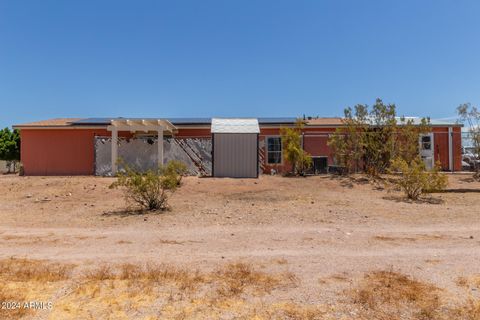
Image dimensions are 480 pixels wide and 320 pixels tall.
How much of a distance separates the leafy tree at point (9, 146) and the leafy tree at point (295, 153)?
72.1 ft

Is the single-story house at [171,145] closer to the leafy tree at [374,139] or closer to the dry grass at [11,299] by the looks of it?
the leafy tree at [374,139]

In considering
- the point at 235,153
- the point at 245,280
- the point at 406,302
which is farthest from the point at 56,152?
the point at 406,302

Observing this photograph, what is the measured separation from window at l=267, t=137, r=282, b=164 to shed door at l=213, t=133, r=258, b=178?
8.56 ft

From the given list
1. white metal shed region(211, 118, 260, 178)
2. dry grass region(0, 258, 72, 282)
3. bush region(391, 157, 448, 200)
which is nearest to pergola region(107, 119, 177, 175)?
white metal shed region(211, 118, 260, 178)

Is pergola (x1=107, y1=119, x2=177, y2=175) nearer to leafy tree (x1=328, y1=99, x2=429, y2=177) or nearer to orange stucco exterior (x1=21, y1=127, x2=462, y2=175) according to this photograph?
orange stucco exterior (x1=21, y1=127, x2=462, y2=175)

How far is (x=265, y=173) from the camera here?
Result: 66.0 ft

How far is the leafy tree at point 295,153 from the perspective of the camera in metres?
17.9

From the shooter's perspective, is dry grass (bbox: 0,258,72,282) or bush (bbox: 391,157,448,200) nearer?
dry grass (bbox: 0,258,72,282)

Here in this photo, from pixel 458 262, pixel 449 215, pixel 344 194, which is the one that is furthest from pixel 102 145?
pixel 458 262

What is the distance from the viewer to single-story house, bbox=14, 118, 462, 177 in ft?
61.8

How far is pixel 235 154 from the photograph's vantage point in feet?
59.9

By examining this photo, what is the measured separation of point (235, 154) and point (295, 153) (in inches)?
112

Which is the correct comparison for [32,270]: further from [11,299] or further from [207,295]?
[207,295]

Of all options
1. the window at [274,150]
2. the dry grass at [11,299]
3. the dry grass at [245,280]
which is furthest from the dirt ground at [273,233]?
the window at [274,150]
